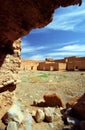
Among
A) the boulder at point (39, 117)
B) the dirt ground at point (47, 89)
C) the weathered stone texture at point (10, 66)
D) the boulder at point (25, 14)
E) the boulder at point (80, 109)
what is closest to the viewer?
the boulder at point (25, 14)

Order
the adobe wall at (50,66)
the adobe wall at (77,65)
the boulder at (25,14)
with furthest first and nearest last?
the adobe wall at (50,66) → the adobe wall at (77,65) → the boulder at (25,14)

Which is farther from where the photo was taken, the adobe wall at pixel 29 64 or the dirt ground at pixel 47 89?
the adobe wall at pixel 29 64

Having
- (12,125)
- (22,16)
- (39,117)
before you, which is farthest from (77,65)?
(22,16)

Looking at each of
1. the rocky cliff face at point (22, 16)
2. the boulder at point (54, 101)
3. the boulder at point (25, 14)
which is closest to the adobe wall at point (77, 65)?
the boulder at point (54, 101)

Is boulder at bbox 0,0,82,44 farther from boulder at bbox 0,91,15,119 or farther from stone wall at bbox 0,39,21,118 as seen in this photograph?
boulder at bbox 0,91,15,119

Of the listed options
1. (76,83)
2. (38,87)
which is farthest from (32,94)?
(76,83)

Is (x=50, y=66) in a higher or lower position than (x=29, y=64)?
lower

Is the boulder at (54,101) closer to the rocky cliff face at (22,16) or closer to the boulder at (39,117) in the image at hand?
the boulder at (39,117)

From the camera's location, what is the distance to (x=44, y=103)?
454 inches

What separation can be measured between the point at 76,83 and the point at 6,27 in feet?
40.6

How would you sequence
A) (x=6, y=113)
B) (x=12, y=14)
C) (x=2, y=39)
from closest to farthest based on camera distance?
(x=12, y=14)
(x=2, y=39)
(x=6, y=113)

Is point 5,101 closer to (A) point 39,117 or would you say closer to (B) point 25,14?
(A) point 39,117

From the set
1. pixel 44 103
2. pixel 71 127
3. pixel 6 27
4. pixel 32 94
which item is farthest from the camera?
pixel 32 94

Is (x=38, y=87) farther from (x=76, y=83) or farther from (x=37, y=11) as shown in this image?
(x=37, y=11)
